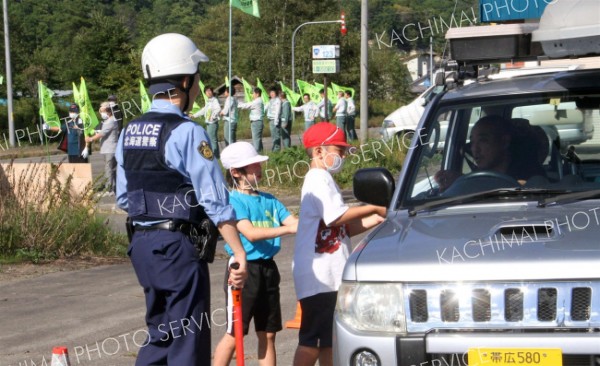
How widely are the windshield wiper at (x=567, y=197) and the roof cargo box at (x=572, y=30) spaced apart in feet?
2.43

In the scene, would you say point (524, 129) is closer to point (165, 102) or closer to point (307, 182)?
point (307, 182)

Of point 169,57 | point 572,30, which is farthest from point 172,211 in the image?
point 572,30

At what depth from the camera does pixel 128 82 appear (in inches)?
1965

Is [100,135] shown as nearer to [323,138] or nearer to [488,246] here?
[323,138]

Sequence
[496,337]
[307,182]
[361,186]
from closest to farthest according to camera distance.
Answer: [496,337] < [361,186] < [307,182]

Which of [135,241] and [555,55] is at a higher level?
[555,55]

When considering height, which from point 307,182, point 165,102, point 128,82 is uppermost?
point 165,102

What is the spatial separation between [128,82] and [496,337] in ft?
155

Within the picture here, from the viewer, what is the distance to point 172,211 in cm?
484

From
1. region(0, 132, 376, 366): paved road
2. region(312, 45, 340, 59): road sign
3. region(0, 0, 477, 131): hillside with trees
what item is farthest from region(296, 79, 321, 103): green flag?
region(0, 132, 376, 366): paved road

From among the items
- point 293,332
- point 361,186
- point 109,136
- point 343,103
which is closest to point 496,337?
point 361,186

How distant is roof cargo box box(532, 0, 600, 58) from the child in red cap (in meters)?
1.24

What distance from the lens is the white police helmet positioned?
4914mm

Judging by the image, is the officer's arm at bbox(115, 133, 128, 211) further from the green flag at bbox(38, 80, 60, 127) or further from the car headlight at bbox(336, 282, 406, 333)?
the green flag at bbox(38, 80, 60, 127)
